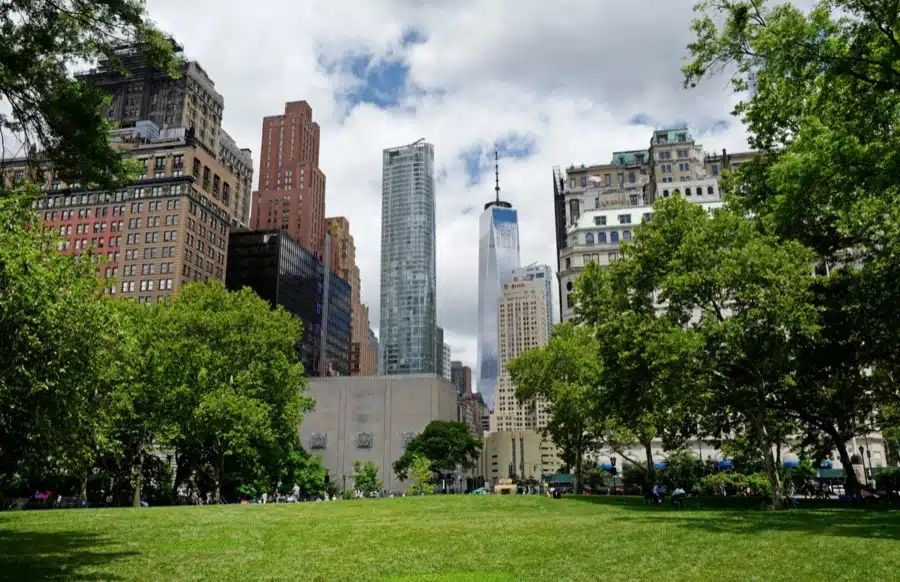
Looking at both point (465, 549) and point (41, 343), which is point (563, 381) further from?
point (41, 343)

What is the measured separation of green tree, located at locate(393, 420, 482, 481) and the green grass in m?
82.3

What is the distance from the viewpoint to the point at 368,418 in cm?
11875

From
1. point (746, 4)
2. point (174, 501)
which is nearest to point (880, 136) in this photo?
point (746, 4)

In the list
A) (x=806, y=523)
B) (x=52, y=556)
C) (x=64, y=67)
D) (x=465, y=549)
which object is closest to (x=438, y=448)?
(x=806, y=523)

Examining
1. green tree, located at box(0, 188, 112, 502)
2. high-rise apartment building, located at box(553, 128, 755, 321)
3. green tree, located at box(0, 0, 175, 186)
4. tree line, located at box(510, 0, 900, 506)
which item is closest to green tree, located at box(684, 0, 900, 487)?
tree line, located at box(510, 0, 900, 506)

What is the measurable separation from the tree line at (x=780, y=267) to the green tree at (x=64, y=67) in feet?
55.4

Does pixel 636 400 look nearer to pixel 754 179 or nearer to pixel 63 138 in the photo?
pixel 754 179

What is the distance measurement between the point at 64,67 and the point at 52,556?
40.1 ft

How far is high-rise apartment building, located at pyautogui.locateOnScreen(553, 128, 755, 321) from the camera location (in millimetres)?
109500

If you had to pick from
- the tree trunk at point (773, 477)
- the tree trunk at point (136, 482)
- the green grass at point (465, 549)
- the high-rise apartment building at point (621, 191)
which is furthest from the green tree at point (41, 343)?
the high-rise apartment building at point (621, 191)

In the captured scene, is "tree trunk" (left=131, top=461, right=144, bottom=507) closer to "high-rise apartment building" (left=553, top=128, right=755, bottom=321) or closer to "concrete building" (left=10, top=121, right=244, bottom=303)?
"high-rise apartment building" (left=553, top=128, right=755, bottom=321)

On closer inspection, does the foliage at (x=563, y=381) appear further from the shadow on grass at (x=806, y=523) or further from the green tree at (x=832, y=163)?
the shadow on grass at (x=806, y=523)

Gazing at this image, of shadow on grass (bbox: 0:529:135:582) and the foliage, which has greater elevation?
the foliage

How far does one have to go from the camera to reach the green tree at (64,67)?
48.8 ft
